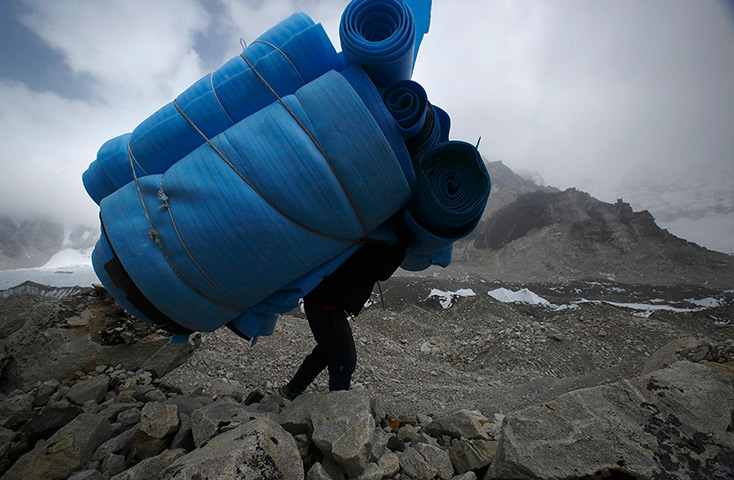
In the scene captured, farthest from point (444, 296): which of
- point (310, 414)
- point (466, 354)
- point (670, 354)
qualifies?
point (310, 414)

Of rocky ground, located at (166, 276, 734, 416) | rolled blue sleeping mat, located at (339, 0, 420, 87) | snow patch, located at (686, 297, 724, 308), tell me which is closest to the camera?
rolled blue sleeping mat, located at (339, 0, 420, 87)

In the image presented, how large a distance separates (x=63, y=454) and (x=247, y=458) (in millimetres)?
1120

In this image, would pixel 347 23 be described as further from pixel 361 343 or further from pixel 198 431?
pixel 361 343

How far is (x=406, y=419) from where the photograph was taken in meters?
2.03

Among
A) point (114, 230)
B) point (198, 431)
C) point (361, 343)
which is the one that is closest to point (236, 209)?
point (114, 230)

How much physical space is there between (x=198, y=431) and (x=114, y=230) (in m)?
1.09

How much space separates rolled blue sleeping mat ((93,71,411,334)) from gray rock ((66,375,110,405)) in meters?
1.39

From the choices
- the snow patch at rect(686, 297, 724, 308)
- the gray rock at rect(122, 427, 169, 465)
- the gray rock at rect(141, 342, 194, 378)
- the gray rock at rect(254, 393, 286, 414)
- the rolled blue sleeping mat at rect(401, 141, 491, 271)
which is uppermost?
the snow patch at rect(686, 297, 724, 308)

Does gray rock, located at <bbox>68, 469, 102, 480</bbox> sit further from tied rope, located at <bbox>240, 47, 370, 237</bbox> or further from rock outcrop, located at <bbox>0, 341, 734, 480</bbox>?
tied rope, located at <bbox>240, 47, 370, 237</bbox>

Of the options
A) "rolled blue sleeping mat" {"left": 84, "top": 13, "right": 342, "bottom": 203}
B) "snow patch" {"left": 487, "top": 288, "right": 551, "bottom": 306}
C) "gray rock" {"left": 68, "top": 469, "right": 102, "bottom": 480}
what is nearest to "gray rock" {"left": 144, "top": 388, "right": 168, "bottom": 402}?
"gray rock" {"left": 68, "top": 469, "right": 102, "bottom": 480}

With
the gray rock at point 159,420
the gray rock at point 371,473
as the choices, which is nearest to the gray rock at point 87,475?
the gray rock at point 159,420

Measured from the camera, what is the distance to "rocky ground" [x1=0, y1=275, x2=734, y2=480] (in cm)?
130

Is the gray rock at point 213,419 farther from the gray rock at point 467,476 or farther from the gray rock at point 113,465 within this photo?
the gray rock at point 467,476

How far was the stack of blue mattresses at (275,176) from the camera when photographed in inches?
51.5
